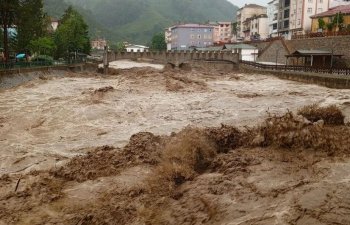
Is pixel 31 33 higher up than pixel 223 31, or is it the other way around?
pixel 223 31

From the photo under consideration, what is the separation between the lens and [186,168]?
44.1 ft

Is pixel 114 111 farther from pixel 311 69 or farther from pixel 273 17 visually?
pixel 273 17

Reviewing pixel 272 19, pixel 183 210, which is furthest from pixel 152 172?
pixel 272 19

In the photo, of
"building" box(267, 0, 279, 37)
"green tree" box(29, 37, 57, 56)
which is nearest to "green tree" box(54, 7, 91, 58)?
"green tree" box(29, 37, 57, 56)

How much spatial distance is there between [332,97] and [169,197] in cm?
2330

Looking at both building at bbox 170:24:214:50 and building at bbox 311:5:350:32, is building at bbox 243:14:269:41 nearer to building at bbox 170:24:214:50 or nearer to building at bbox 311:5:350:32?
building at bbox 170:24:214:50

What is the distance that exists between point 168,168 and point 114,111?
516 inches

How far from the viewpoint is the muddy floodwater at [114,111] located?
57.8ft

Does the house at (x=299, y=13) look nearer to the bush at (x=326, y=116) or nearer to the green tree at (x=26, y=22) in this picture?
the green tree at (x=26, y=22)

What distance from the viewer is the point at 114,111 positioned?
2584cm

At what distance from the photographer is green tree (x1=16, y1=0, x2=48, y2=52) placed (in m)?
44.2

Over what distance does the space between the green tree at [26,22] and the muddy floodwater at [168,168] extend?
70.0 ft

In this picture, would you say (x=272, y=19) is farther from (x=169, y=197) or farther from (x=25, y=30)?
(x=169, y=197)

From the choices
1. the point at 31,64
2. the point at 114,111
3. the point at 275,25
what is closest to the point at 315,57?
the point at 114,111
